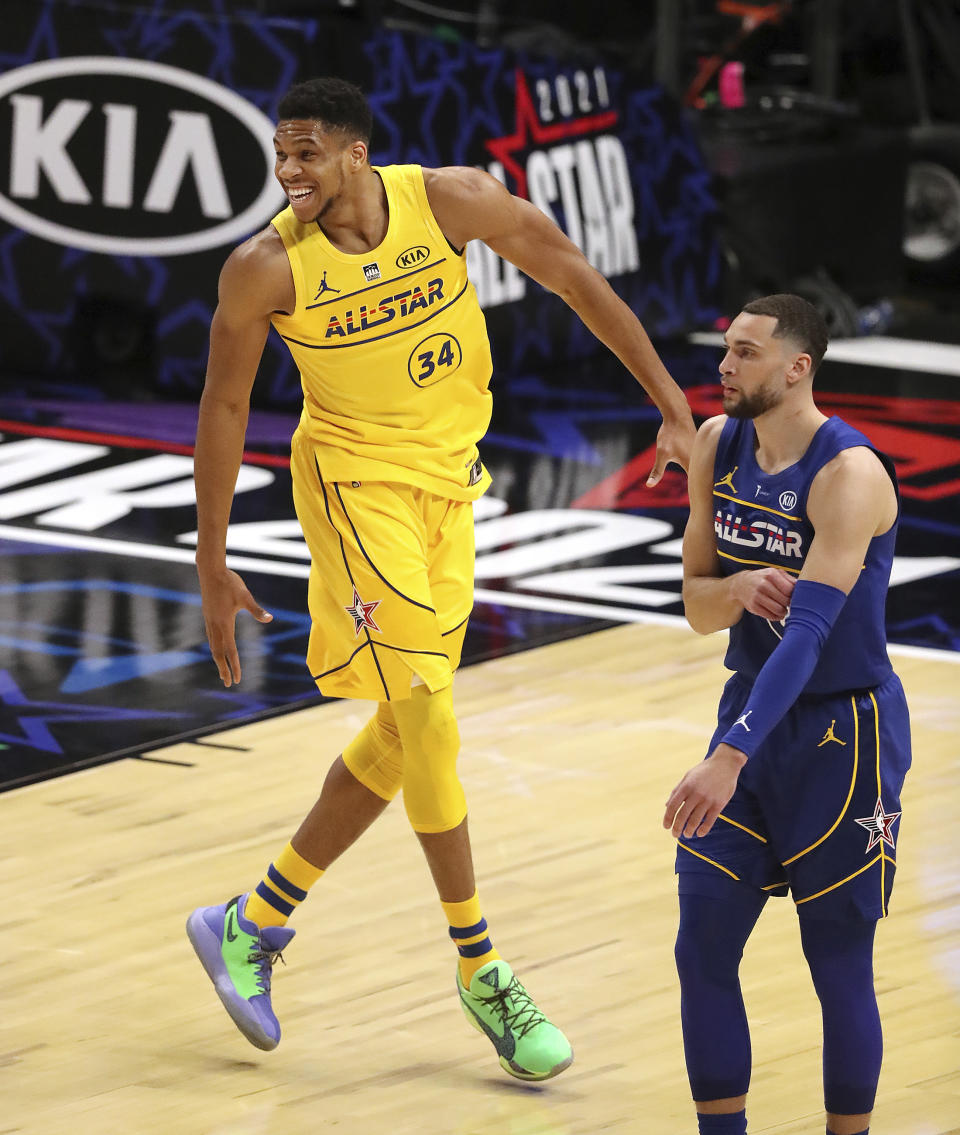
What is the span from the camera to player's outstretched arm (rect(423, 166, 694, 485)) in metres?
4.11

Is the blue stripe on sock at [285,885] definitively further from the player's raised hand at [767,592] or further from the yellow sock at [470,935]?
the player's raised hand at [767,592]

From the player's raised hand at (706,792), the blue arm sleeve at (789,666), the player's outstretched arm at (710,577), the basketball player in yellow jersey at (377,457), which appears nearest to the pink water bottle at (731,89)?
the basketball player in yellow jersey at (377,457)

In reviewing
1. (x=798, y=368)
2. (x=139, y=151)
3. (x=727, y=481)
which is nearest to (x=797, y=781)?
(x=727, y=481)

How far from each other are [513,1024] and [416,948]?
608mm

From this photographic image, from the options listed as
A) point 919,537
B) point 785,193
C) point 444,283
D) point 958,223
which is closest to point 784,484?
point 444,283

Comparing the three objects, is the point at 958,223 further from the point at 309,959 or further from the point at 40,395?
the point at 309,959

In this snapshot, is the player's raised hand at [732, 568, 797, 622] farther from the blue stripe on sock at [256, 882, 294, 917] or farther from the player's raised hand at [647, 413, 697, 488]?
the blue stripe on sock at [256, 882, 294, 917]

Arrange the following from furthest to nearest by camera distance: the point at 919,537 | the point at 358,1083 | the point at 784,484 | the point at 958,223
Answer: the point at 958,223
the point at 919,537
the point at 358,1083
the point at 784,484

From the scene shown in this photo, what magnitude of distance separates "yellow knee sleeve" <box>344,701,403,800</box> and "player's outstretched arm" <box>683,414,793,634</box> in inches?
36.0

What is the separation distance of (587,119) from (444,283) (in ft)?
24.7

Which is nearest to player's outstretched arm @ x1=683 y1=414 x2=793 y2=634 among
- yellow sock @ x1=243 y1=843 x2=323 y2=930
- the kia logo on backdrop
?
yellow sock @ x1=243 y1=843 x2=323 y2=930

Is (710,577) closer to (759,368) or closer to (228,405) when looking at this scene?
(759,368)

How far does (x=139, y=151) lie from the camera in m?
9.99

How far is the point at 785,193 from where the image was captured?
1236 cm
